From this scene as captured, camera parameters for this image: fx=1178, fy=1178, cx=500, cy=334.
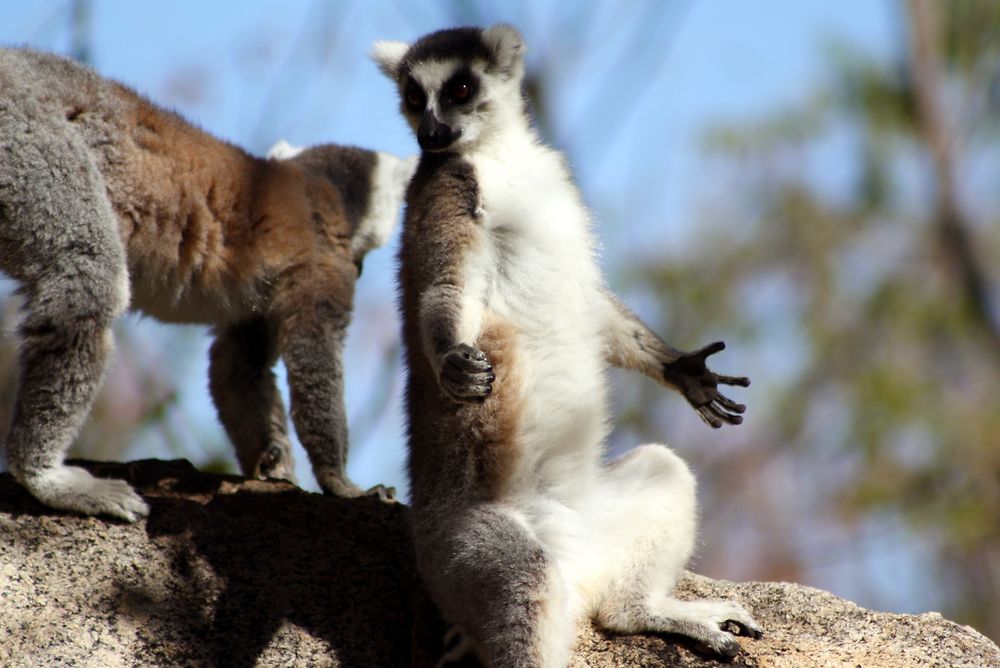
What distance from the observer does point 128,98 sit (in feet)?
20.2

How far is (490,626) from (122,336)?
573 cm

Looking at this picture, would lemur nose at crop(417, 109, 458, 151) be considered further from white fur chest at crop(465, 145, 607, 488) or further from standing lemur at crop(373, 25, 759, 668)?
white fur chest at crop(465, 145, 607, 488)

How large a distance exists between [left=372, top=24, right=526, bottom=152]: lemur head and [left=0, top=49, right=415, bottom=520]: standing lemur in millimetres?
1312

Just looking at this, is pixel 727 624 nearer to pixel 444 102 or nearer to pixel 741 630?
pixel 741 630

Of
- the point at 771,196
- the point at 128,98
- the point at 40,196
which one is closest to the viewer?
the point at 40,196

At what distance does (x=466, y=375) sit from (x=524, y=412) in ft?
1.63

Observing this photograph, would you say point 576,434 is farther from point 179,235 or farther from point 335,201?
point 335,201

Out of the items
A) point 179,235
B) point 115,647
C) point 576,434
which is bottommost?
point 115,647

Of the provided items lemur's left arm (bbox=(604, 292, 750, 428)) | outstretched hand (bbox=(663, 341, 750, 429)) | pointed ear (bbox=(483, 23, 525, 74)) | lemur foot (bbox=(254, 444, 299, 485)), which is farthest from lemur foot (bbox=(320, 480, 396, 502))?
pointed ear (bbox=(483, 23, 525, 74))

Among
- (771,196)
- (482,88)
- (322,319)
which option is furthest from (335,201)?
(771,196)

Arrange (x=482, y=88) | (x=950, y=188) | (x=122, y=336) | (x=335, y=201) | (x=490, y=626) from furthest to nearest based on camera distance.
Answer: (x=950, y=188) < (x=122, y=336) < (x=335, y=201) < (x=482, y=88) < (x=490, y=626)

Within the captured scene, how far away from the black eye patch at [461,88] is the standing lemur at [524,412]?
0.03ft

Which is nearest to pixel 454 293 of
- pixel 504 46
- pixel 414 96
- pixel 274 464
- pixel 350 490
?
Result: pixel 414 96

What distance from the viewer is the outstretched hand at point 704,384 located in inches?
Result: 207
